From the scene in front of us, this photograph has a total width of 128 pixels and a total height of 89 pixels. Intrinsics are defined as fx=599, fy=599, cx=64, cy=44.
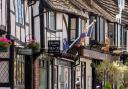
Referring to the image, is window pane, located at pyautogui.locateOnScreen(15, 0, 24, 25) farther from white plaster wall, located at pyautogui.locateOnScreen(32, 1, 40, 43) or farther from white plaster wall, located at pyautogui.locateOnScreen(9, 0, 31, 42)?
white plaster wall, located at pyautogui.locateOnScreen(32, 1, 40, 43)

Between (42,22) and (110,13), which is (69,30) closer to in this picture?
(42,22)

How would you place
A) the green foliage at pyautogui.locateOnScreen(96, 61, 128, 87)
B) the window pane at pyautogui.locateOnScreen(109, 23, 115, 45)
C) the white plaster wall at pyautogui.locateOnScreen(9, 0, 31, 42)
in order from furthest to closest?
the window pane at pyautogui.locateOnScreen(109, 23, 115, 45)
the green foliage at pyautogui.locateOnScreen(96, 61, 128, 87)
the white plaster wall at pyautogui.locateOnScreen(9, 0, 31, 42)

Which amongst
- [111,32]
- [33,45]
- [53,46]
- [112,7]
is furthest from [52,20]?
[112,7]

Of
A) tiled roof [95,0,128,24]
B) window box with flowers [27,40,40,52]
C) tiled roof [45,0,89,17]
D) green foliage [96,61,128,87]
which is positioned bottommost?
green foliage [96,61,128,87]

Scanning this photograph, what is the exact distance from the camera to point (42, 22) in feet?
87.6

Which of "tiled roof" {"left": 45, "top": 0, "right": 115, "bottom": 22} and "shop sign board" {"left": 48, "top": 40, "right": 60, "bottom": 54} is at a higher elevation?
"tiled roof" {"left": 45, "top": 0, "right": 115, "bottom": 22}

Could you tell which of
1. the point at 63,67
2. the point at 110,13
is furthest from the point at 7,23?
the point at 110,13

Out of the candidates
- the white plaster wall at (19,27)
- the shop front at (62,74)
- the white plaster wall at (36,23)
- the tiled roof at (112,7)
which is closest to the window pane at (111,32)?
the tiled roof at (112,7)

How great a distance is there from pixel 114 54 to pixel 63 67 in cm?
1210

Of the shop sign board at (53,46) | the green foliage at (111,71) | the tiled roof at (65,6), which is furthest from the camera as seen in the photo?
the green foliage at (111,71)

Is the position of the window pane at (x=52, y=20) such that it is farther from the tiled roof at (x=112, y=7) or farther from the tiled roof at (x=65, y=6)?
the tiled roof at (x=112, y=7)

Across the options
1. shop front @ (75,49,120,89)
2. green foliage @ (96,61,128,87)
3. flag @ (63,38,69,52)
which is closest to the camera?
flag @ (63,38,69,52)

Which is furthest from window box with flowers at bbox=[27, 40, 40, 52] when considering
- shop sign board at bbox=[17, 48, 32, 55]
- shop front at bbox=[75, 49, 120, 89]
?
shop front at bbox=[75, 49, 120, 89]

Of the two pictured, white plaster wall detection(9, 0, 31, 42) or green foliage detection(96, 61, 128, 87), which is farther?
green foliage detection(96, 61, 128, 87)
